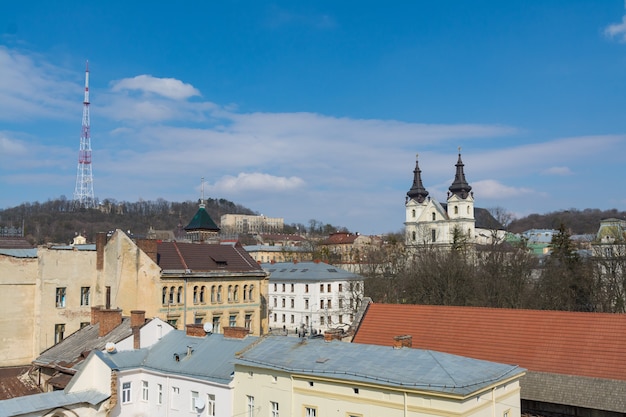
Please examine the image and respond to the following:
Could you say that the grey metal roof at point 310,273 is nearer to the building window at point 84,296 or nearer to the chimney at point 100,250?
the chimney at point 100,250

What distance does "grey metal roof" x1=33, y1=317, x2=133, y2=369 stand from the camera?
29750 mm

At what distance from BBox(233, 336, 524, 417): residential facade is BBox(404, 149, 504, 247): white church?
100012 millimetres

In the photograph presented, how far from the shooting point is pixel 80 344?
1257 inches

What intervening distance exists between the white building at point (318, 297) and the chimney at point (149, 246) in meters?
32.2

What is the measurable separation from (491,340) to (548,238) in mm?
130885

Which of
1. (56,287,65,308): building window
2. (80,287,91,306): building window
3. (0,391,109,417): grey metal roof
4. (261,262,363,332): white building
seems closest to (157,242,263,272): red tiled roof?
(80,287,91,306): building window

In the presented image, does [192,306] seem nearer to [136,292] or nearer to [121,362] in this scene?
[136,292]

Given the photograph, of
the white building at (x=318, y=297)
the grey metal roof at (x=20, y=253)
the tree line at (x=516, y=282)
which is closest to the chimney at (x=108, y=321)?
the grey metal roof at (x=20, y=253)

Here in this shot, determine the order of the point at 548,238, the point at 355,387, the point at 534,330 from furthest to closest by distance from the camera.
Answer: the point at 548,238 → the point at 534,330 → the point at 355,387

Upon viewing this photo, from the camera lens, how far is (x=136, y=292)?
42.5 metres

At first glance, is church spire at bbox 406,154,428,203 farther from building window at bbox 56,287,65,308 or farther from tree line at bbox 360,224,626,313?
building window at bbox 56,287,65,308

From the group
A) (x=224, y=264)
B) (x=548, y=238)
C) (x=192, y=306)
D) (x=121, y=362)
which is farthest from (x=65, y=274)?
(x=548, y=238)

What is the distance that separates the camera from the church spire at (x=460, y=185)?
12392cm

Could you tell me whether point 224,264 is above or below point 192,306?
above
